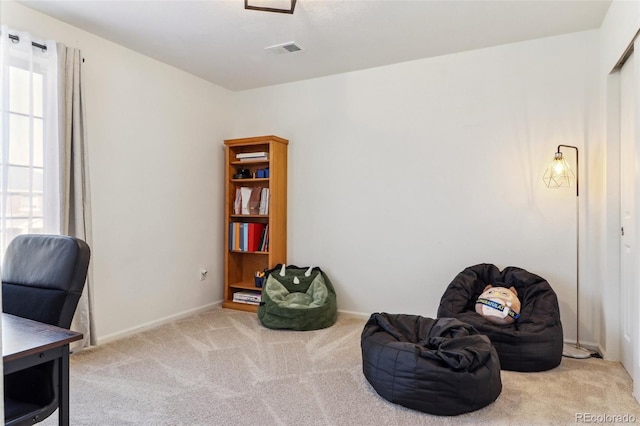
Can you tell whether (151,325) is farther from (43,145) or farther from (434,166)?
(434,166)

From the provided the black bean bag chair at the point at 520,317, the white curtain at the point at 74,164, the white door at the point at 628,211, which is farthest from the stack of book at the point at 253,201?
the white door at the point at 628,211

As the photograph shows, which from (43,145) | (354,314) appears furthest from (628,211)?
(43,145)

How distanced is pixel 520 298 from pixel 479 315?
1.29ft

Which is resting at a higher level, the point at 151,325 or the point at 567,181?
the point at 567,181

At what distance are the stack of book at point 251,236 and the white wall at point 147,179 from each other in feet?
0.98

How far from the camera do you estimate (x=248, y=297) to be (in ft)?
13.4

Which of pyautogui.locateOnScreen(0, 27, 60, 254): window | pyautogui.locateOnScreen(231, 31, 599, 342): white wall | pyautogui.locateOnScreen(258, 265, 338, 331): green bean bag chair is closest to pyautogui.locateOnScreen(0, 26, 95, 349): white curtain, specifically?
pyautogui.locateOnScreen(0, 27, 60, 254): window

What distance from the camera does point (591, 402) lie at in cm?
216

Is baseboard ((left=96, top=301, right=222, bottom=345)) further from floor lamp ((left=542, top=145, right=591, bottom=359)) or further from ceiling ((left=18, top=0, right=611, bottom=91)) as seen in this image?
floor lamp ((left=542, top=145, right=591, bottom=359))

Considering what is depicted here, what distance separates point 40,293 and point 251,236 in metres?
2.65

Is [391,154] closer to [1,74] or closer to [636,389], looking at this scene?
[636,389]

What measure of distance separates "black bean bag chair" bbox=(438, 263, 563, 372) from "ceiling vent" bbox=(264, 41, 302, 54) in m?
2.29

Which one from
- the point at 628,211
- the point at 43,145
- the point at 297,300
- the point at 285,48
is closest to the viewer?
the point at 628,211

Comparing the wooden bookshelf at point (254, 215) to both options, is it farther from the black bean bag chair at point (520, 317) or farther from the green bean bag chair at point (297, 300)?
the black bean bag chair at point (520, 317)
